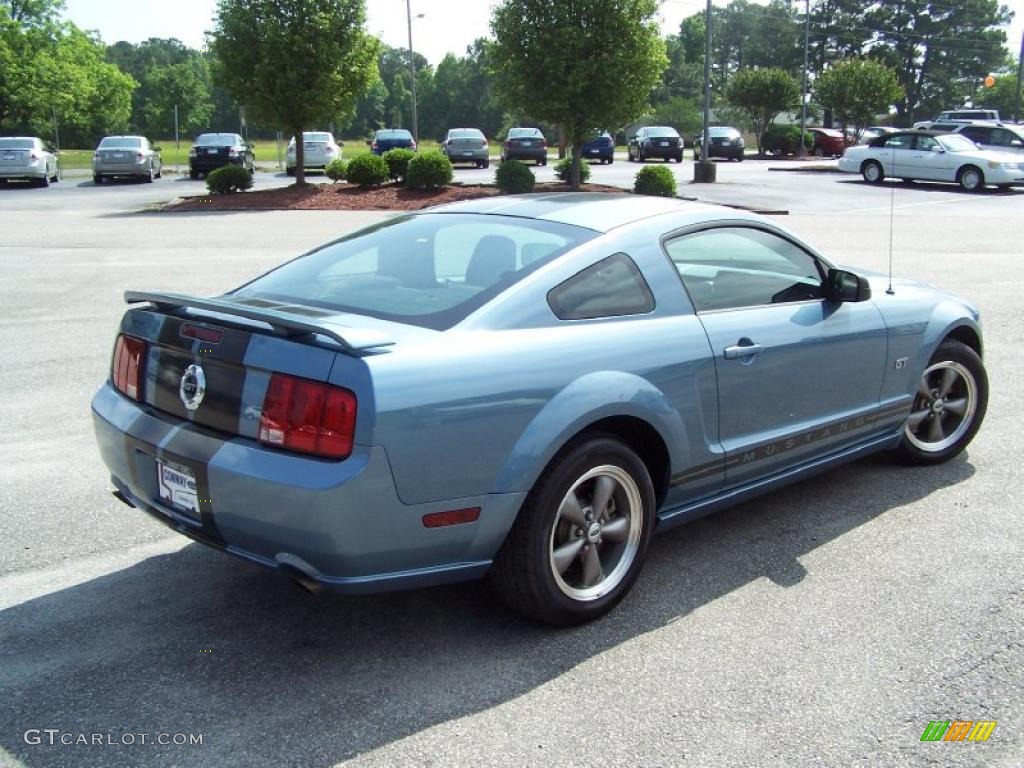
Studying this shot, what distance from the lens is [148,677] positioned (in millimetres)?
3275

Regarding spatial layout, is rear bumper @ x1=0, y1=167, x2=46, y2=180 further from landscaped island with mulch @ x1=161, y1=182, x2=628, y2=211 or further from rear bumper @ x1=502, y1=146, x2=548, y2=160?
rear bumper @ x1=502, y1=146, x2=548, y2=160

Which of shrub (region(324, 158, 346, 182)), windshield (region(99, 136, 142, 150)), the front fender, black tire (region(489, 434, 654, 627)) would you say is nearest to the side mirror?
the front fender

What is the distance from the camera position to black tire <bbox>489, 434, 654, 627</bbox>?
3.42m

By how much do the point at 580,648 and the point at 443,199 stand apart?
21.2m

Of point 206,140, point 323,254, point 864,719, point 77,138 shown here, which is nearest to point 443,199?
point 206,140

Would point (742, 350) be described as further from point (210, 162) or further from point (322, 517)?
point (210, 162)

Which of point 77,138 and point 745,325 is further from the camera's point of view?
point 77,138

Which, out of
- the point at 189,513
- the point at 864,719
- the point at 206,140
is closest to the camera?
the point at 864,719

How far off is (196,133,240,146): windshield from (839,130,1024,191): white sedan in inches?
859

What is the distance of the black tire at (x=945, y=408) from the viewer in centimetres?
537

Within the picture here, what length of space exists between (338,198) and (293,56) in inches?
131

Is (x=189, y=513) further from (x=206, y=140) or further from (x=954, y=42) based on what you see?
(x=954, y=42)

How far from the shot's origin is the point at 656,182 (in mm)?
Result: 23531

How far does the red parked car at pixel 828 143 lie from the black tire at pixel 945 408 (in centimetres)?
4697
